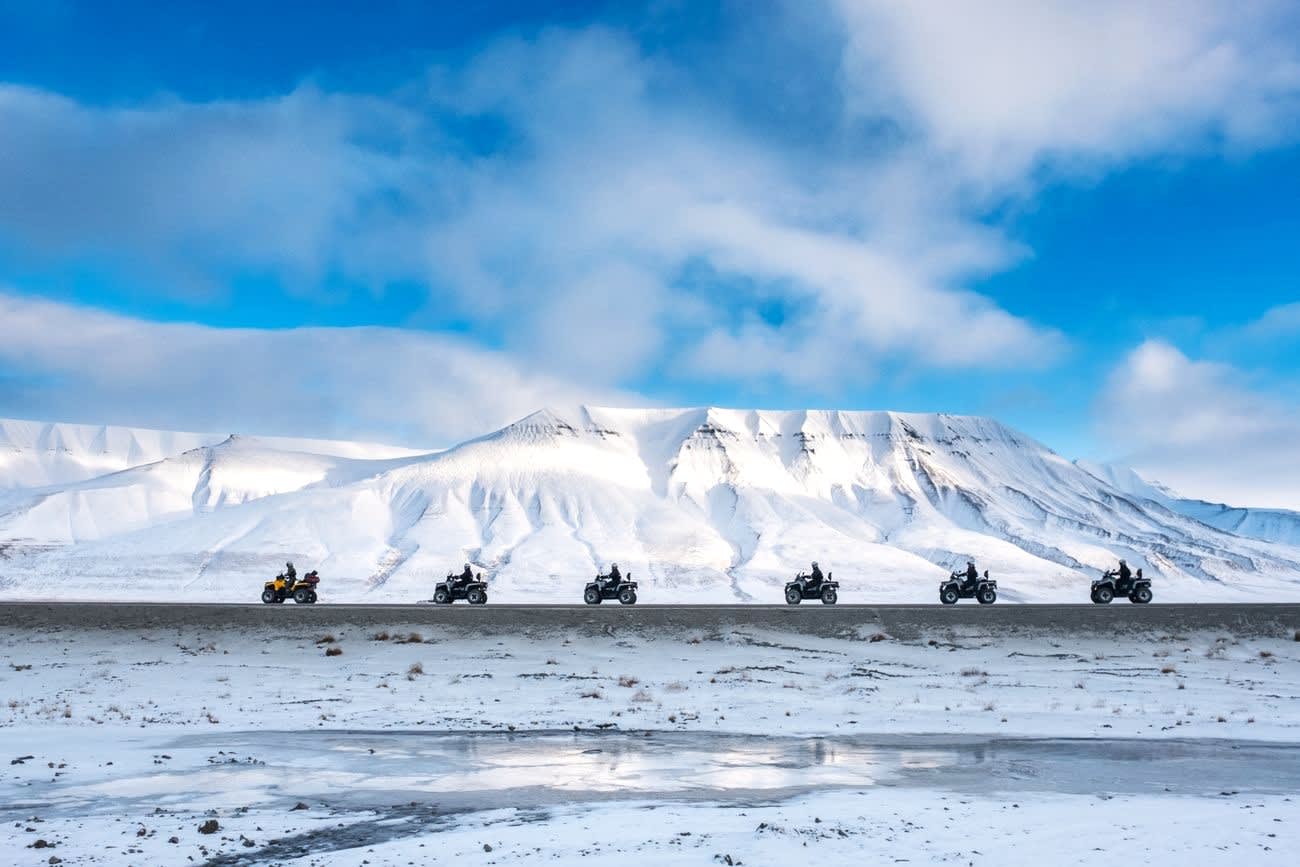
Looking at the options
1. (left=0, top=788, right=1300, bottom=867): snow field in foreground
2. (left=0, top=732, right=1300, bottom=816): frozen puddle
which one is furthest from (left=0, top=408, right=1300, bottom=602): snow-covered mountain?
(left=0, top=788, right=1300, bottom=867): snow field in foreground

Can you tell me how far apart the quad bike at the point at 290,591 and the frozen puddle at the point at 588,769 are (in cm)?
3056

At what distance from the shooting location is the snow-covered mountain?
396 ft

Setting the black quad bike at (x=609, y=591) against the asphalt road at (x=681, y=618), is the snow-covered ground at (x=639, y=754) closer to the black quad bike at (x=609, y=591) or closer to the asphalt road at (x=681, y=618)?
the asphalt road at (x=681, y=618)

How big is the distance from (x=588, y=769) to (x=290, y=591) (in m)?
37.0

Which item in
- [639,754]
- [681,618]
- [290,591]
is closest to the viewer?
[639,754]

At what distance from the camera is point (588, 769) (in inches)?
604

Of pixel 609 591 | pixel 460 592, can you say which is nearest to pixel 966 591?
pixel 609 591

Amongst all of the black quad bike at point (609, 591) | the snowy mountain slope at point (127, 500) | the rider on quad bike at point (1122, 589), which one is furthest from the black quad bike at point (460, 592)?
the snowy mountain slope at point (127, 500)

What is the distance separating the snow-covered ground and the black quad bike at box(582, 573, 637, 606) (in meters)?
14.7

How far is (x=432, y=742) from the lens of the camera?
17953mm

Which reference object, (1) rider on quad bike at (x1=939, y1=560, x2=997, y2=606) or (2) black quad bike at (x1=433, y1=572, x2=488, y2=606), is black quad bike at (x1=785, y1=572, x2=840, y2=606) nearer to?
(1) rider on quad bike at (x1=939, y1=560, x2=997, y2=606)

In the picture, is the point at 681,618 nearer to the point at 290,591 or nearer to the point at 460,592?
the point at 460,592

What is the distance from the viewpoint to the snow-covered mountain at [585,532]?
4749 inches

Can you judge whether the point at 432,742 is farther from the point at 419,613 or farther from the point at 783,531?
the point at 783,531
